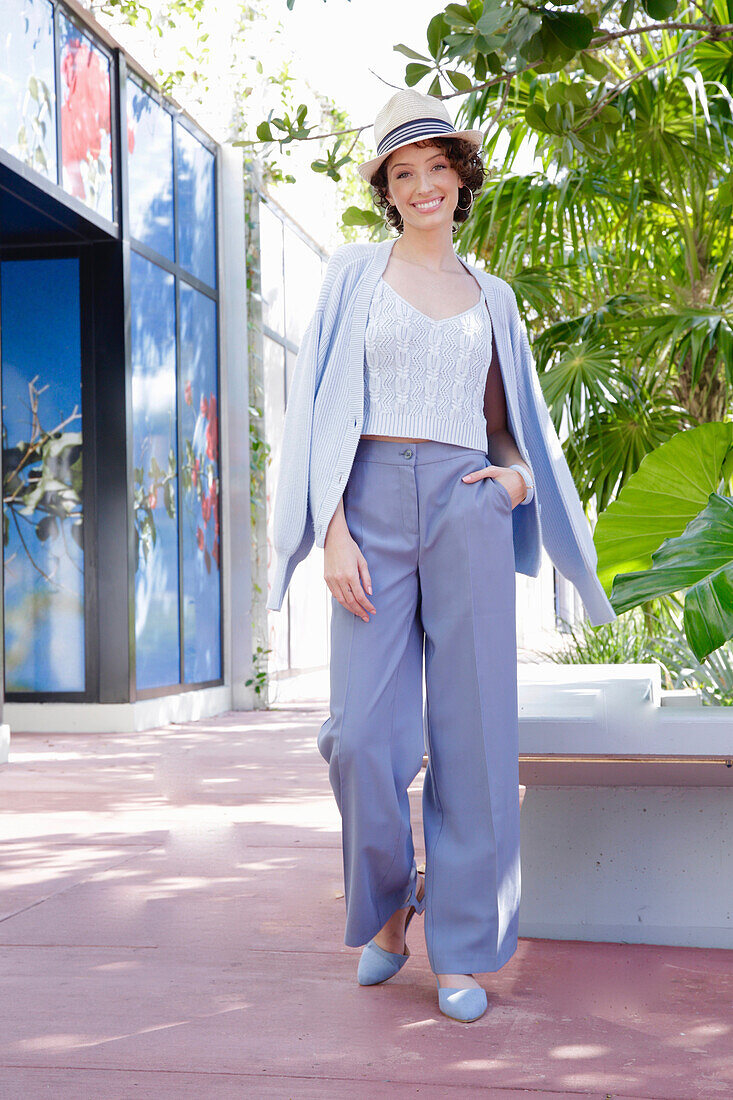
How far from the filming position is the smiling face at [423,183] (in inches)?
85.3

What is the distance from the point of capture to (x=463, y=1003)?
6.52ft

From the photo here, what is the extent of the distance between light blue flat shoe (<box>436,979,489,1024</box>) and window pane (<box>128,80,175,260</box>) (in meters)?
6.06

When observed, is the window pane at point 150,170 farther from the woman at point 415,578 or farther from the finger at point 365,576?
the finger at point 365,576

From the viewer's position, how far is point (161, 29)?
7684 mm

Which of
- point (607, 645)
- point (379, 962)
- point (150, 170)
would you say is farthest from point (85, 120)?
point (379, 962)

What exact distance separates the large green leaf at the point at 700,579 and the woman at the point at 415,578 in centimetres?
24

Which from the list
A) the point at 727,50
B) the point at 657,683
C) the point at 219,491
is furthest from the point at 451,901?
the point at 219,491

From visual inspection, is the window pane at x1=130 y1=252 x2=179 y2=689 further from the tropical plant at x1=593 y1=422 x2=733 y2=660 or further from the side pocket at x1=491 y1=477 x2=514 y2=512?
the side pocket at x1=491 y1=477 x2=514 y2=512

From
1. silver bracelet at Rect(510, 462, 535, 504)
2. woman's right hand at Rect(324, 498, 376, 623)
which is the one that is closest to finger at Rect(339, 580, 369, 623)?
woman's right hand at Rect(324, 498, 376, 623)

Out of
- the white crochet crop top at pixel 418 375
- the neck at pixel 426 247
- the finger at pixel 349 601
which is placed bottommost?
the finger at pixel 349 601

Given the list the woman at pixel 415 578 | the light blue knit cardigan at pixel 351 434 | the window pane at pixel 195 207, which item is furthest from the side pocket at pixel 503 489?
the window pane at pixel 195 207

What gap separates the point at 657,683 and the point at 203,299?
605 centimetres

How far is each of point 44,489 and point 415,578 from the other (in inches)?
216

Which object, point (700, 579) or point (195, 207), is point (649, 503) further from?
point (195, 207)
